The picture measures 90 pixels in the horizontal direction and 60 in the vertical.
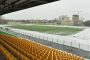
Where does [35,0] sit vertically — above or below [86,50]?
above

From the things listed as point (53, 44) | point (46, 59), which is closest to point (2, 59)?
point (46, 59)

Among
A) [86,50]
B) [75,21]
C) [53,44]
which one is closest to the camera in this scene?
[86,50]

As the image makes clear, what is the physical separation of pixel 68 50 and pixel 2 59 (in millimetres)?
12318

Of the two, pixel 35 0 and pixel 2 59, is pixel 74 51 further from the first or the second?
pixel 2 59

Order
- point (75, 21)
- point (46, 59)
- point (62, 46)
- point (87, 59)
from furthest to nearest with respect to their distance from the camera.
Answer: point (75, 21) < point (62, 46) < point (87, 59) < point (46, 59)

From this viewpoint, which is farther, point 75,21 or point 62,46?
point 75,21

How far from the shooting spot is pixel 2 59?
22109mm

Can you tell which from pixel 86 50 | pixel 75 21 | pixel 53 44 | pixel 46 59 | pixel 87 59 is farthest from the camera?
pixel 75 21

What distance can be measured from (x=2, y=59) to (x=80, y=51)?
35.2ft

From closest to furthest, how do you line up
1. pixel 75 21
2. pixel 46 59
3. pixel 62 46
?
pixel 46 59 → pixel 62 46 → pixel 75 21

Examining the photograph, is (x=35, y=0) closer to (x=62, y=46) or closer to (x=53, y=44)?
(x=62, y=46)

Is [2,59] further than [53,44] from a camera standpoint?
No

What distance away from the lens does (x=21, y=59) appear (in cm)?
2130

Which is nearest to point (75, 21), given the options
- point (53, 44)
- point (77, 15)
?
point (77, 15)
